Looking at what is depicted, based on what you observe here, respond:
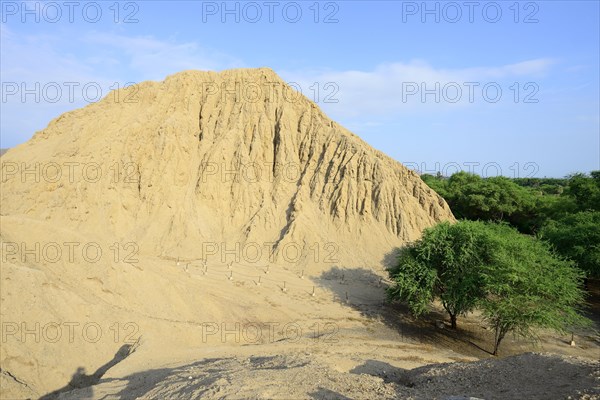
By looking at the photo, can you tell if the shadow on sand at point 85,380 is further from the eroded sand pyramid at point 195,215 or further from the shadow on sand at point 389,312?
the shadow on sand at point 389,312

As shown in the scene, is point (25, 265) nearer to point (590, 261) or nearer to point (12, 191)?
point (12, 191)

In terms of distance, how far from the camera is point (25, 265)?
13203mm

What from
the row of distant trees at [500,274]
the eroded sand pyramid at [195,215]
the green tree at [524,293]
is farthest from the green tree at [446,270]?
the eroded sand pyramid at [195,215]

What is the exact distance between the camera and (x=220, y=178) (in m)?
26.5

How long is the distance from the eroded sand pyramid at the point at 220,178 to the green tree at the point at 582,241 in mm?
6559

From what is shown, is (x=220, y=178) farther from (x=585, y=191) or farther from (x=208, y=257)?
(x=585, y=191)

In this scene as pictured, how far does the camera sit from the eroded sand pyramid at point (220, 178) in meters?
23.2

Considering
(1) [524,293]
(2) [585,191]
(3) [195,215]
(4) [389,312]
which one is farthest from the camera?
(2) [585,191]

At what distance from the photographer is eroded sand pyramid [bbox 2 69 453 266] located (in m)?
23.2

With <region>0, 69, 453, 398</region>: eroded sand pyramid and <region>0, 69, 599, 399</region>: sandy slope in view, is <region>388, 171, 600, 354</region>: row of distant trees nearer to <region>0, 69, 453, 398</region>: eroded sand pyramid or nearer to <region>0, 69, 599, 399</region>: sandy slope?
<region>0, 69, 599, 399</region>: sandy slope

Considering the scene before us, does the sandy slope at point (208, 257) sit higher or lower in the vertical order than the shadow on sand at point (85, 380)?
higher

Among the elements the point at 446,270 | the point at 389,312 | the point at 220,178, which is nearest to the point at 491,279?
the point at 446,270

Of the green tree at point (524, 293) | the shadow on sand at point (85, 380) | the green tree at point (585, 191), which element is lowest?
the shadow on sand at point (85, 380)

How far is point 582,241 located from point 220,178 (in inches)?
886
